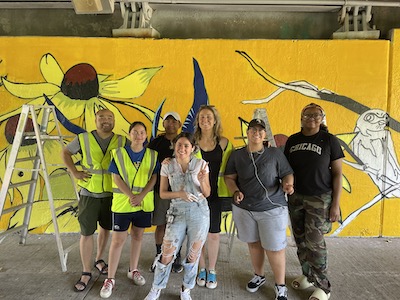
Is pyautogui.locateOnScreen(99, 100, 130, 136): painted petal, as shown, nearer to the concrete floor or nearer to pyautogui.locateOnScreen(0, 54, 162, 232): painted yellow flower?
pyautogui.locateOnScreen(0, 54, 162, 232): painted yellow flower

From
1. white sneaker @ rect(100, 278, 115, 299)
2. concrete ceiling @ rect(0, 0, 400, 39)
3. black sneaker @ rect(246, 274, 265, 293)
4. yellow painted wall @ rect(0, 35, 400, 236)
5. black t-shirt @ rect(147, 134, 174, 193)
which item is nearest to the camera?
white sneaker @ rect(100, 278, 115, 299)

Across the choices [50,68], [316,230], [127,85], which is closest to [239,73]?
[127,85]

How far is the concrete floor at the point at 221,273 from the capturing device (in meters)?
3.04

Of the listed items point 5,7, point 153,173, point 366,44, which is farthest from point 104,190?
point 366,44

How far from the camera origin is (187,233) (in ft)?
9.21

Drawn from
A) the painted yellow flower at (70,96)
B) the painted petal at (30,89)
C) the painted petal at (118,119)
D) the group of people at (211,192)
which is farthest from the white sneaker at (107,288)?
the painted petal at (30,89)

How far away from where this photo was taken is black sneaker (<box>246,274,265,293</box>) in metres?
3.09

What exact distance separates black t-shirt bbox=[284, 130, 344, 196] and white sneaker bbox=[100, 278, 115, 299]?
1.90 meters

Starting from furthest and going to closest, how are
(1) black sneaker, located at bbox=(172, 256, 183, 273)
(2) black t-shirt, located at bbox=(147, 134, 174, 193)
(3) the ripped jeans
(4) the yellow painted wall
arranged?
(4) the yellow painted wall, (1) black sneaker, located at bbox=(172, 256, 183, 273), (2) black t-shirt, located at bbox=(147, 134, 174, 193), (3) the ripped jeans

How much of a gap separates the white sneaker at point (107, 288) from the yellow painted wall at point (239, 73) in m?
2.07

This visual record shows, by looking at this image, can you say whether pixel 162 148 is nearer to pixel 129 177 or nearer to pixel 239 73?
pixel 129 177

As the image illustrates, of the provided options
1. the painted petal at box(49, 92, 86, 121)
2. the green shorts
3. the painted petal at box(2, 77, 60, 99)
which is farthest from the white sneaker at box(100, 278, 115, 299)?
the painted petal at box(2, 77, 60, 99)

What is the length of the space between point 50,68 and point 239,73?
2.51 meters

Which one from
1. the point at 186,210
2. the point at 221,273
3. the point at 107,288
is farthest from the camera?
the point at 221,273
